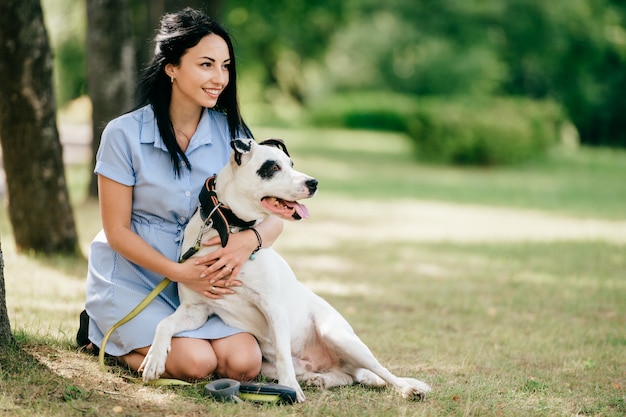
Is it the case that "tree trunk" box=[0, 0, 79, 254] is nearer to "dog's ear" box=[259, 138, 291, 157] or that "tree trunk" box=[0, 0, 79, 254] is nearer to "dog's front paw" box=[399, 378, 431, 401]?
"dog's ear" box=[259, 138, 291, 157]

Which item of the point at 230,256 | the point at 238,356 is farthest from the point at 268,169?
the point at 238,356

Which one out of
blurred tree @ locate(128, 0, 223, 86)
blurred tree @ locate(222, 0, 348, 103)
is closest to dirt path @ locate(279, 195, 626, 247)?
blurred tree @ locate(128, 0, 223, 86)

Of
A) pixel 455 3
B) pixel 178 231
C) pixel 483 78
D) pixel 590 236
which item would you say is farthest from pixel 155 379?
pixel 483 78

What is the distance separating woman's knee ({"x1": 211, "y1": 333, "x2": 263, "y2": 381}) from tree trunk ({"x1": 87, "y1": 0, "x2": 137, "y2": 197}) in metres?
6.18

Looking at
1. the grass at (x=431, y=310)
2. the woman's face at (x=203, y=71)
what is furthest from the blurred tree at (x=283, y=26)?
the woman's face at (x=203, y=71)

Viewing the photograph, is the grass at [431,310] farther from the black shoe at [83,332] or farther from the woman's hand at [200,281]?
the woman's hand at [200,281]

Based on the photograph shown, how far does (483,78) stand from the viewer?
3142 centimetres

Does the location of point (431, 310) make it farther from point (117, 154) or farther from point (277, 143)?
point (117, 154)

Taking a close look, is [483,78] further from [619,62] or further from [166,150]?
[166,150]

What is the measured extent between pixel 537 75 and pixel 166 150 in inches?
1362

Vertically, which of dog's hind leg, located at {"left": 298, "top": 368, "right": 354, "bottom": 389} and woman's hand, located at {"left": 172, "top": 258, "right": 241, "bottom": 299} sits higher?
woman's hand, located at {"left": 172, "top": 258, "right": 241, "bottom": 299}

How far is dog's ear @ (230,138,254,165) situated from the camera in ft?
12.7

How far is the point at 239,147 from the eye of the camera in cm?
387

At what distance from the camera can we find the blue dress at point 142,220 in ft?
13.5
